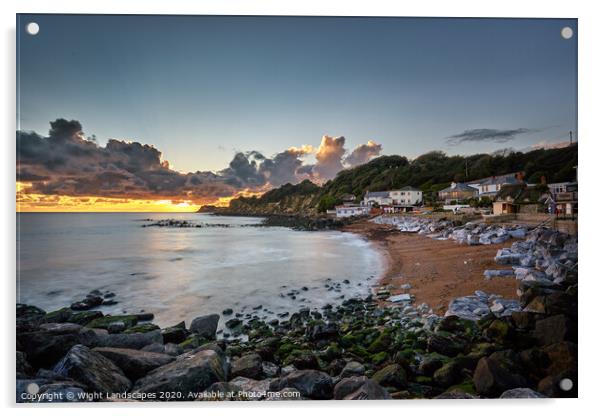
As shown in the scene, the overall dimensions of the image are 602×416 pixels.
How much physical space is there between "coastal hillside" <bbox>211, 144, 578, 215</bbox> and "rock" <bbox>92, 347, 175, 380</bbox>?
1.46 metres

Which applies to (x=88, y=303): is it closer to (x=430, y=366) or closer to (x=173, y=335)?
(x=173, y=335)

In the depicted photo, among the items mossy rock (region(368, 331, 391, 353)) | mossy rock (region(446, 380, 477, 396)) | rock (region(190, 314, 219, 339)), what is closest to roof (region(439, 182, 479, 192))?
mossy rock (region(368, 331, 391, 353))

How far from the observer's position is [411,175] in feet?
9.28

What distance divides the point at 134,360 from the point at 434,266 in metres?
2.83

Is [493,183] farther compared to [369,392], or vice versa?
[493,183]

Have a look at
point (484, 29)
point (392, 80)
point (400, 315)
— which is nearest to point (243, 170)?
point (392, 80)

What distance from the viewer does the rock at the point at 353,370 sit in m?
2.18

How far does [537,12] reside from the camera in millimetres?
2457

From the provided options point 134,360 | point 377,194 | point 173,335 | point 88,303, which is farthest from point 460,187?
point 88,303

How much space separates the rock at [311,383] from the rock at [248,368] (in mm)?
205

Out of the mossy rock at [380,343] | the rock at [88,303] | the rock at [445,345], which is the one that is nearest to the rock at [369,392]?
the mossy rock at [380,343]

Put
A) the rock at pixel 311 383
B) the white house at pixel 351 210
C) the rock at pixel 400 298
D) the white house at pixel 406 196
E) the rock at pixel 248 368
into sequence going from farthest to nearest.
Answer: the white house at pixel 351 210 < the white house at pixel 406 196 < the rock at pixel 400 298 < the rock at pixel 248 368 < the rock at pixel 311 383

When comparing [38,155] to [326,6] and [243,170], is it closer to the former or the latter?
[243,170]

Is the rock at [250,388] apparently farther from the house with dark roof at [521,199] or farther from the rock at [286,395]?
the house with dark roof at [521,199]
